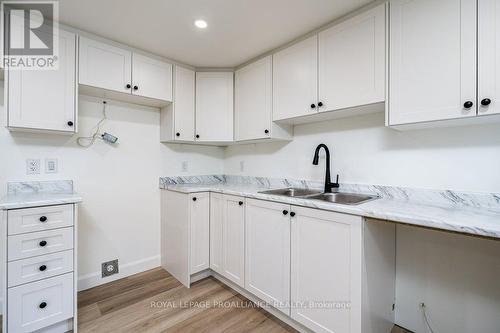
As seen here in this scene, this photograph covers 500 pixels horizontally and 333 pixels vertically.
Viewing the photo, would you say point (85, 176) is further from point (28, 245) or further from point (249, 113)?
point (249, 113)

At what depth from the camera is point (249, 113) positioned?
2.41m

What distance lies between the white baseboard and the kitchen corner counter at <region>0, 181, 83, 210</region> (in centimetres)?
83

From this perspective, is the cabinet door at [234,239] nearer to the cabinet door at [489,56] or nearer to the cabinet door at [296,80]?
the cabinet door at [296,80]

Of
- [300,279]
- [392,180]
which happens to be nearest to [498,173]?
[392,180]

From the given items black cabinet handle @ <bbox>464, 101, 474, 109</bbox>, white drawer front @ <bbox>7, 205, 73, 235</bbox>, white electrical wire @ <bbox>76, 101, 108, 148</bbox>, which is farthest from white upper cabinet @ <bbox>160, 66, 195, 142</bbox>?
black cabinet handle @ <bbox>464, 101, 474, 109</bbox>

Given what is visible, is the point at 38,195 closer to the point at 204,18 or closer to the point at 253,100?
the point at 204,18

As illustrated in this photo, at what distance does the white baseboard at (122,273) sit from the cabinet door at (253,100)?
1.65 m

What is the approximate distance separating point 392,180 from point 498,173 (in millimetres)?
529

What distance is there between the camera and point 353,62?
1.62 m

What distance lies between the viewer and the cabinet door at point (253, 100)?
7.30 ft

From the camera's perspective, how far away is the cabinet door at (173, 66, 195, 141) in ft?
8.01

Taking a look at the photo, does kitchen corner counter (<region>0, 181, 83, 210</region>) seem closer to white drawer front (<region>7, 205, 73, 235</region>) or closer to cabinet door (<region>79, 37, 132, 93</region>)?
white drawer front (<region>7, 205, 73, 235</region>)

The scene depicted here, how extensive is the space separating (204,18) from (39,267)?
6.58 feet

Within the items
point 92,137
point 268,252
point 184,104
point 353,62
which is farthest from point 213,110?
point 268,252
